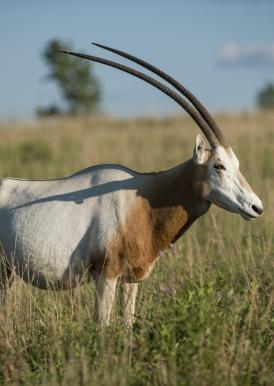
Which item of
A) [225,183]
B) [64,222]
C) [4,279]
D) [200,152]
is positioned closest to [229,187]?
[225,183]

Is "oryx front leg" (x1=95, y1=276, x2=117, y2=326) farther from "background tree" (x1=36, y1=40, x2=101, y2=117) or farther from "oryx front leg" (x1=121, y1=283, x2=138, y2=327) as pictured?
"background tree" (x1=36, y1=40, x2=101, y2=117)

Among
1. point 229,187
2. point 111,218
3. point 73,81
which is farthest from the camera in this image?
point 73,81

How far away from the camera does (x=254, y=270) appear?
5.34 m

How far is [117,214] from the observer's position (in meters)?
4.73

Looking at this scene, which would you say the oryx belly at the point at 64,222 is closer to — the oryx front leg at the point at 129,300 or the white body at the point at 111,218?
the white body at the point at 111,218

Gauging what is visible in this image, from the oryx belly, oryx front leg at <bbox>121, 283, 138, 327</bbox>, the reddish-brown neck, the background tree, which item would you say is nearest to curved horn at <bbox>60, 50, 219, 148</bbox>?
the reddish-brown neck

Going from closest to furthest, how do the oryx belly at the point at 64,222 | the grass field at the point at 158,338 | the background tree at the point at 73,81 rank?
the grass field at the point at 158,338, the oryx belly at the point at 64,222, the background tree at the point at 73,81

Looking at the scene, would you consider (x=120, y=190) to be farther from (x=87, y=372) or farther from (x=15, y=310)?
(x=87, y=372)

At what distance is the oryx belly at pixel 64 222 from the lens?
4762mm

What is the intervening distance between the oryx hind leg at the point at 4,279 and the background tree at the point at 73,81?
137 ft

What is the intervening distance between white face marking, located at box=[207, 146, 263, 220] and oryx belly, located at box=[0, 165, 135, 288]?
0.53 meters

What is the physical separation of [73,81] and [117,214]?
143ft

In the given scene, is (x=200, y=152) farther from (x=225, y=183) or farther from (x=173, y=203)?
(x=173, y=203)

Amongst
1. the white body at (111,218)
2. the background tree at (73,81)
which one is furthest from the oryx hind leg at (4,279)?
the background tree at (73,81)
